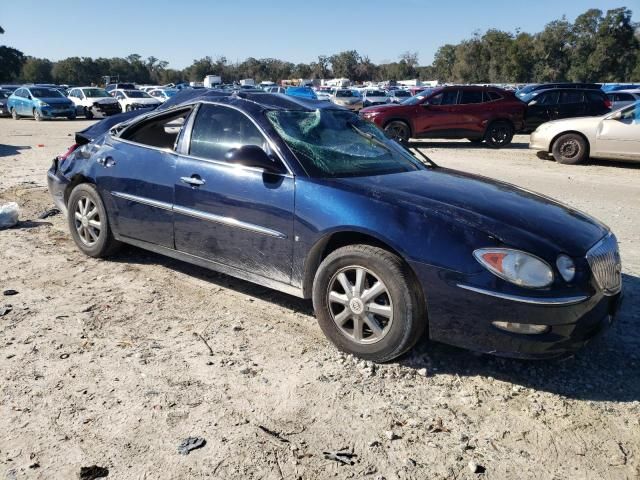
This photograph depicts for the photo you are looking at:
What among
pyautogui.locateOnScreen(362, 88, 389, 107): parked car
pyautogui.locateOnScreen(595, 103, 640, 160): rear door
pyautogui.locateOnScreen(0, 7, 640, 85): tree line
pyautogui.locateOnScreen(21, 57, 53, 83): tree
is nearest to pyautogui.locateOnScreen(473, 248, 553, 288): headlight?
pyautogui.locateOnScreen(595, 103, 640, 160): rear door

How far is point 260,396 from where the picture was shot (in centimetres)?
309

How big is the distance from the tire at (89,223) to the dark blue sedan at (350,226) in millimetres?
22

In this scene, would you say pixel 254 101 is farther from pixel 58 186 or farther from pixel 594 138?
pixel 594 138

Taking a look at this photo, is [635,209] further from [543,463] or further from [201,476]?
[201,476]

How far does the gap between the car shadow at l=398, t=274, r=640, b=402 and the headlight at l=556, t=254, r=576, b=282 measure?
46 centimetres

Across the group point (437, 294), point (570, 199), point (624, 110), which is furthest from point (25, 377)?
point (624, 110)

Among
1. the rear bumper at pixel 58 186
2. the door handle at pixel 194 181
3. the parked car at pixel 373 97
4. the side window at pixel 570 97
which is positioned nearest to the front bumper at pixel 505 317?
the door handle at pixel 194 181

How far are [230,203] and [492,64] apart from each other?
88.4 m

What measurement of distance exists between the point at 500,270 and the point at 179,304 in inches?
97.3

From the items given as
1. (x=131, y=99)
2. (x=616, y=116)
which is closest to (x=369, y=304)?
(x=616, y=116)

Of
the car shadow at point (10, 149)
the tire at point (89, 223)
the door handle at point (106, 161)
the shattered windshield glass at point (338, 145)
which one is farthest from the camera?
the car shadow at point (10, 149)

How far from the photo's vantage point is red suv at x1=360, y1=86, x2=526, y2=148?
15.9 metres

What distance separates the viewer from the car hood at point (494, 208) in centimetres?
317

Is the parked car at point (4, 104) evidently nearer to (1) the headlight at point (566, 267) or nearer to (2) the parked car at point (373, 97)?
(2) the parked car at point (373, 97)
